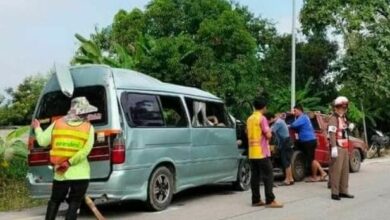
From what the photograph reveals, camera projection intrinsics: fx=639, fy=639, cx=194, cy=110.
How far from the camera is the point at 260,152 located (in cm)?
1039

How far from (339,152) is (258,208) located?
209 cm

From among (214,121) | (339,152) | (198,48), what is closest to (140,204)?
(214,121)

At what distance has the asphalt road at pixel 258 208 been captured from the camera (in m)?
9.50

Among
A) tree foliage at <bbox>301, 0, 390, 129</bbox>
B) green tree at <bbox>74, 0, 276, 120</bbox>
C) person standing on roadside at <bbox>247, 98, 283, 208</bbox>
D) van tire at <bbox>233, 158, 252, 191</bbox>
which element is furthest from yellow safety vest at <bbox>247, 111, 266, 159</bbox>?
tree foliage at <bbox>301, 0, 390, 129</bbox>

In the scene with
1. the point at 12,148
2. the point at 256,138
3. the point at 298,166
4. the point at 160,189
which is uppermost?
the point at 256,138

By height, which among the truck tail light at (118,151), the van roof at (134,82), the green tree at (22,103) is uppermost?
the green tree at (22,103)

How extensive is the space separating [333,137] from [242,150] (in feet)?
6.58

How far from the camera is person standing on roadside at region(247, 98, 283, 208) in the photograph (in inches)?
407

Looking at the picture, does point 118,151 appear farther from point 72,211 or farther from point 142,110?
point 72,211

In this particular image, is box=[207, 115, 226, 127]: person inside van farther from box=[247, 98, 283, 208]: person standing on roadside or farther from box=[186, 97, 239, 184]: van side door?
box=[247, 98, 283, 208]: person standing on roadside

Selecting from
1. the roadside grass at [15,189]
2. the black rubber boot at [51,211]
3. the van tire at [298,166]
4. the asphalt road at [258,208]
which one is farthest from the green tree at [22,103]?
the black rubber boot at [51,211]

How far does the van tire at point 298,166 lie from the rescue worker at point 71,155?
7.52m

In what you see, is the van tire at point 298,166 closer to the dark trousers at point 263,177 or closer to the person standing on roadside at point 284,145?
the person standing on roadside at point 284,145

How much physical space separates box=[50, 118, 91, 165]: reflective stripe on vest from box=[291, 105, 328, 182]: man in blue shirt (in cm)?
760
